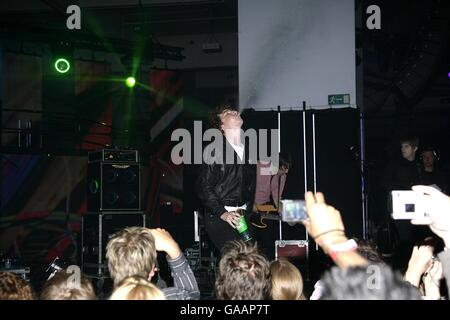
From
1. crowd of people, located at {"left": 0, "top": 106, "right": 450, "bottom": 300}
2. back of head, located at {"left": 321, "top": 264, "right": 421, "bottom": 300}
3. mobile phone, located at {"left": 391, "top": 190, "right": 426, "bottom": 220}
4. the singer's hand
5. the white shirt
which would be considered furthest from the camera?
the white shirt

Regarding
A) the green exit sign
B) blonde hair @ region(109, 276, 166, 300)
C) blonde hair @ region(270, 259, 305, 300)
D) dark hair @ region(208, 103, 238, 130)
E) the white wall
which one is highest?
the white wall

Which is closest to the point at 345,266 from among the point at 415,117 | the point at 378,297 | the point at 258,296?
the point at 378,297

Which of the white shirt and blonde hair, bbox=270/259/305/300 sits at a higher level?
the white shirt

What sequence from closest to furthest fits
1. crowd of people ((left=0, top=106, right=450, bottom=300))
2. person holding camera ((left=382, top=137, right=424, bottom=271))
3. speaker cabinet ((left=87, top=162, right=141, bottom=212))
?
crowd of people ((left=0, top=106, right=450, bottom=300)) < person holding camera ((left=382, top=137, right=424, bottom=271)) < speaker cabinet ((left=87, top=162, right=141, bottom=212))

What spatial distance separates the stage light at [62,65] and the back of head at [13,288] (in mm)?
6499

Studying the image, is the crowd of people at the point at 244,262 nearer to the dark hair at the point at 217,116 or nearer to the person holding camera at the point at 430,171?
the dark hair at the point at 217,116

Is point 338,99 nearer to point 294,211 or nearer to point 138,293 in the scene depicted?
point 294,211

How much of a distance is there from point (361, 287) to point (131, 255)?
103 cm

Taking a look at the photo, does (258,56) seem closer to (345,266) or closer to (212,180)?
(212,180)

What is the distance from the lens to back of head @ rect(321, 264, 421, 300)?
3.22 ft

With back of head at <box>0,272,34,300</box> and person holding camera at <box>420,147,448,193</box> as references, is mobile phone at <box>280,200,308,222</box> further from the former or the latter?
person holding camera at <box>420,147,448,193</box>

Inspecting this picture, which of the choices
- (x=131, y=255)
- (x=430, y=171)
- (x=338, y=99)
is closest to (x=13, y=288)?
(x=131, y=255)

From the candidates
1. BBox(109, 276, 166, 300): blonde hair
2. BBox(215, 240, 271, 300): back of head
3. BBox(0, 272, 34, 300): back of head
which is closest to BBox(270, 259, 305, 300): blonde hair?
BBox(215, 240, 271, 300): back of head

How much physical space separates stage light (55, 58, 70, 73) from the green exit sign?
4.08 metres
